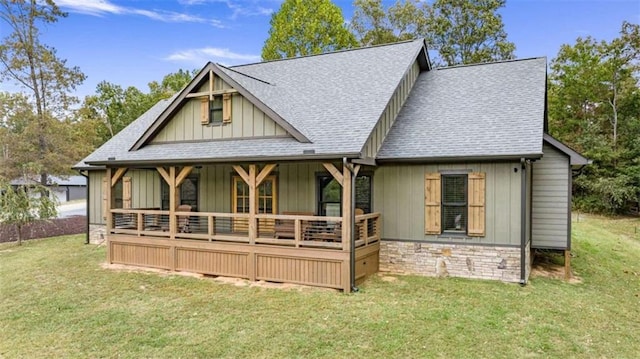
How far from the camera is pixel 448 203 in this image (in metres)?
9.10

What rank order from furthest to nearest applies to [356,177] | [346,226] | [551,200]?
1. [356,177]
2. [551,200]
3. [346,226]

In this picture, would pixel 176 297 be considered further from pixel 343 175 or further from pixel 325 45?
pixel 325 45

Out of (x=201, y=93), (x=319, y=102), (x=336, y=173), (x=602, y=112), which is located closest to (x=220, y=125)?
(x=201, y=93)

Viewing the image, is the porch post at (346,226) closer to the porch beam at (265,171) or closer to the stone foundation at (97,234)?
the porch beam at (265,171)

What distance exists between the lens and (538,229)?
9602mm

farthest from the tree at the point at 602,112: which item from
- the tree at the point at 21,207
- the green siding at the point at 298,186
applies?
the tree at the point at 21,207

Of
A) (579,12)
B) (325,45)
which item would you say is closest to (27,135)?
(325,45)

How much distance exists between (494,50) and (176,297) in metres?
24.2

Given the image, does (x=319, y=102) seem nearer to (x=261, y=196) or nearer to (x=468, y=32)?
(x=261, y=196)

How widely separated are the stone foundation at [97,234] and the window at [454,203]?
11.2 meters

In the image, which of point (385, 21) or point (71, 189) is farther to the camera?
point (71, 189)

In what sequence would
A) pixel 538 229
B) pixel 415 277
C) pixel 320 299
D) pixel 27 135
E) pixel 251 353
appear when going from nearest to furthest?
pixel 251 353 → pixel 320 299 → pixel 415 277 → pixel 538 229 → pixel 27 135

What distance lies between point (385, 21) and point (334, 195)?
20.4 m

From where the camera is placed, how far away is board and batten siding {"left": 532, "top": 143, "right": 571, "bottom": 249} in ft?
30.7
